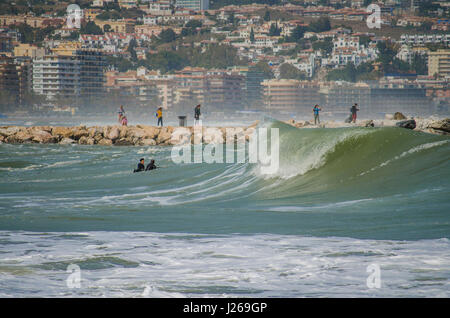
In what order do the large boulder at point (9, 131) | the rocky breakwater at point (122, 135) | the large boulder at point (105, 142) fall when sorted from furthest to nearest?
the large boulder at point (9, 131) < the large boulder at point (105, 142) < the rocky breakwater at point (122, 135)

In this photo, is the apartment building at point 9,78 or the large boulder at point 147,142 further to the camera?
the apartment building at point 9,78

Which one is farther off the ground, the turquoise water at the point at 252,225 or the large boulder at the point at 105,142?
the turquoise water at the point at 252,225

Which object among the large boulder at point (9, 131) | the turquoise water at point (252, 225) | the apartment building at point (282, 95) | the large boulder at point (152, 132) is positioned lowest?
the apartment building at point (282, 95)

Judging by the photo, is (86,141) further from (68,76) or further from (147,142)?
(68,76)

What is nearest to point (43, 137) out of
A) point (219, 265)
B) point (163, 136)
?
point (163, 136)

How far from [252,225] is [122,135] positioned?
99.1 feet

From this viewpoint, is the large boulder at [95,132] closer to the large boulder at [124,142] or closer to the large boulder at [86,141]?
the large boulder at [86,141]

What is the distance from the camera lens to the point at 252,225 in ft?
38.3

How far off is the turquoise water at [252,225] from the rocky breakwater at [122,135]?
15406 millimetres

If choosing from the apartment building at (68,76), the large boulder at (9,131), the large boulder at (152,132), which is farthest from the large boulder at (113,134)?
the apartment building at (68,76)

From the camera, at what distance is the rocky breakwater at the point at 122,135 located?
1508 inches

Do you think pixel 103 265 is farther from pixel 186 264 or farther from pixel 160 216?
pixel 160 216

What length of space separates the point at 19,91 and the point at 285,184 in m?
177
